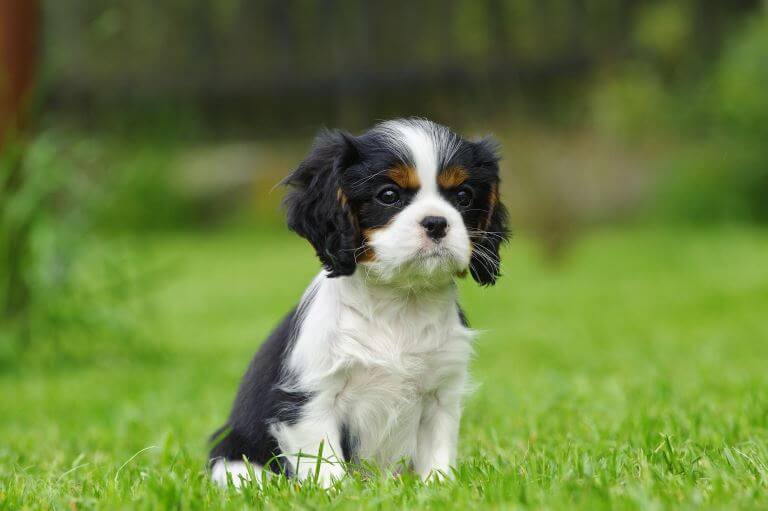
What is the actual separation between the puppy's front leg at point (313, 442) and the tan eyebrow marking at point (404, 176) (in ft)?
2.57

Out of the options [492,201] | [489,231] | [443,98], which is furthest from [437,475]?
[443,98]

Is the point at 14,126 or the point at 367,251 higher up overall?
the point at 14,126

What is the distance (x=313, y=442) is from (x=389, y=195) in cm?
86

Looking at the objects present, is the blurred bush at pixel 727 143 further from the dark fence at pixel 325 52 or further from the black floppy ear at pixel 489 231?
the black floppy ear at pixel 489 231

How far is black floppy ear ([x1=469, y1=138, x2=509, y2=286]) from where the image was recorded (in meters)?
3.42

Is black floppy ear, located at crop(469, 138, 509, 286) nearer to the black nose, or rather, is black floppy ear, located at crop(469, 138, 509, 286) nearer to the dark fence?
the black nose

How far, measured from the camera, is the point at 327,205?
130 inches

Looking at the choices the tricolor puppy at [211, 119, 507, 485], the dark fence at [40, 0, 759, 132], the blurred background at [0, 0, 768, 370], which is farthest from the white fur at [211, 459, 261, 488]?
the dark fence at [40, 0, 759, 132]

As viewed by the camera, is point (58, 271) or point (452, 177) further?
point (58, 271)

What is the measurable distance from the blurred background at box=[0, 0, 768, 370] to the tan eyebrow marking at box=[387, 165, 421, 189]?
9.79 meters

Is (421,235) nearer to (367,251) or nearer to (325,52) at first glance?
(367,251)

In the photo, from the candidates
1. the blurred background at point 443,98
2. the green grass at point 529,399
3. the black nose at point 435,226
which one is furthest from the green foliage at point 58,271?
the blurred background at point 443,98

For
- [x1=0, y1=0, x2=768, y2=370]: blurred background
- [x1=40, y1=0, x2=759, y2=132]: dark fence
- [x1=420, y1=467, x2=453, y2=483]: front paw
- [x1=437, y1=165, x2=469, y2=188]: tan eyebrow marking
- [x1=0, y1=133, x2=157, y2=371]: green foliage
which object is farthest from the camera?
[x1=40, y1=0, x2=759, y2=132]: dark fence

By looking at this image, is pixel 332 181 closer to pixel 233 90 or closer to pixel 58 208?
pixel 58 208
